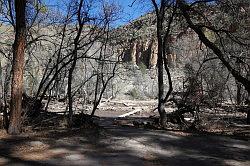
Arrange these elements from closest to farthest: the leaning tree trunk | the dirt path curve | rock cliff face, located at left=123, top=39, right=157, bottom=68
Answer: the dirt path curve, the leaning tree trunk, rock cliff face, located at left=123, top=39, right=157, bottom=68

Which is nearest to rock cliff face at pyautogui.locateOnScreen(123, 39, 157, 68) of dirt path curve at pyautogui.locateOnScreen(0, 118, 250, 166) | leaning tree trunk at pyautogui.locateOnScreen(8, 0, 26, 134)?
dirt path curve at pyautogui.locateOnScreen(0, 118, 250, 166)

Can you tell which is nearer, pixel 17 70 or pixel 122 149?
pixel 122 149

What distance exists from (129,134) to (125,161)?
3.45 metres

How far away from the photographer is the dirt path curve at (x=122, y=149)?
10188mm

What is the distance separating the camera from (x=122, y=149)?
37.7 ft

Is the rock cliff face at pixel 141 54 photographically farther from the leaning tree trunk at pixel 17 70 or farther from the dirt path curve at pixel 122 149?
the leaning tree trunk at pixel 17 70

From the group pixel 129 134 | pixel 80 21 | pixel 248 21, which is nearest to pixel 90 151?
pixel 129 134

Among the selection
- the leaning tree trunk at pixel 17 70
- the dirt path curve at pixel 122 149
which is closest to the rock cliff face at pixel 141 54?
the dirt path curve at pixel 122 149

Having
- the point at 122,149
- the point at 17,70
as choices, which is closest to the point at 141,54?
the point at 17,70

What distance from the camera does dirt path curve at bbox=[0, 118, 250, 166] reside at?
10.2 metres

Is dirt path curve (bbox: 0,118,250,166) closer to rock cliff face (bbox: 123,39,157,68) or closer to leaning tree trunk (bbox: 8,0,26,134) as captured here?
leaning tree trunk (bbox: 8,0,26,134)

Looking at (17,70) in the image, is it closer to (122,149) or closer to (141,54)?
(122,149)

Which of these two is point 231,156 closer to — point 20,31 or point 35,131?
point 35,131

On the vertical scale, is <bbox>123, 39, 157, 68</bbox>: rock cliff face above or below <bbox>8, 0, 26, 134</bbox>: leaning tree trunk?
above
